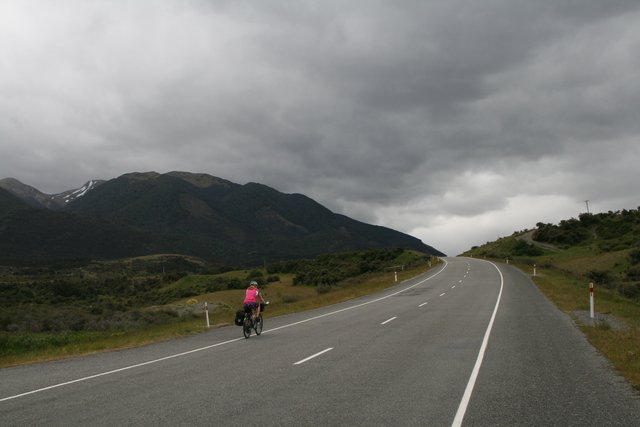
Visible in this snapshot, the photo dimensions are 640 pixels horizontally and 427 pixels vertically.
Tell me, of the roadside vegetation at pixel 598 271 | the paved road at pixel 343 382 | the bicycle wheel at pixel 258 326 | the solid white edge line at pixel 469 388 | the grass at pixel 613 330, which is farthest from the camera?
the bicycle wheel at pixel 258 326

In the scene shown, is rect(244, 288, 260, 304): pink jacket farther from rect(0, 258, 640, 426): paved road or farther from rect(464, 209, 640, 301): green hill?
rect(464, 209, 640, 301): green hill

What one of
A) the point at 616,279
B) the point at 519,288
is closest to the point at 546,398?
the point at 519,288

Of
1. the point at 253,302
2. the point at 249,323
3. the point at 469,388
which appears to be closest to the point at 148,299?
the point at 253,302

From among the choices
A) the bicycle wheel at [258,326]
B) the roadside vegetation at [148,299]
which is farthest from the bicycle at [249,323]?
the roadside vegetation at [148,299]

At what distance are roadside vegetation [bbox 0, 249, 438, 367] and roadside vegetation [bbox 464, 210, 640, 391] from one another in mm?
13838

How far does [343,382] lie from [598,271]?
53.2 meters

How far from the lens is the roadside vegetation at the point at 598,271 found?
1409 cm

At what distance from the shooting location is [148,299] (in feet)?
236

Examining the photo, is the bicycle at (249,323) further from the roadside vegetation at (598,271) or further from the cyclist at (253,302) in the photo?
the roadside vegetation at (598,271)

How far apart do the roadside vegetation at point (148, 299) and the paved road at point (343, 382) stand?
17.0 feet

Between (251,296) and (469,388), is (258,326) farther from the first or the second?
(469,388)

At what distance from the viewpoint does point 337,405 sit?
7.88 metres

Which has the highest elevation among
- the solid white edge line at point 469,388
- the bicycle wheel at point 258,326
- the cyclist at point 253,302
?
the cyclist at point 253,302

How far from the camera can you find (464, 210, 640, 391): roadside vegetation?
46.2 ft
